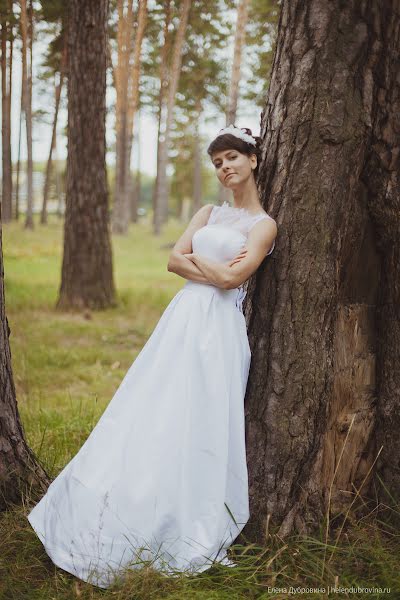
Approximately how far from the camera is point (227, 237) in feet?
9.84

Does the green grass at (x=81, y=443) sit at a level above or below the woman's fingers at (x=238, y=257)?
below

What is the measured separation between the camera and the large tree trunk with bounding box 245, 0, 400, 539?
261 centimetres

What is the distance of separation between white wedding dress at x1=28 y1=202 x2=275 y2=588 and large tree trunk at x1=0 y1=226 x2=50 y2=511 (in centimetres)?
26

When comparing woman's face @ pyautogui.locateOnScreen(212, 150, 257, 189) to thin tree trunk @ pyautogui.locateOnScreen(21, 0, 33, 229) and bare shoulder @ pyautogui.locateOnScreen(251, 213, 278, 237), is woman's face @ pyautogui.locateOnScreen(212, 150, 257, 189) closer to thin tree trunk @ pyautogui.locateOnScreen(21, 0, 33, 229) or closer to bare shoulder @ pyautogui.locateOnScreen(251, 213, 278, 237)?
bare shoulder @ pyautogui.locateOnScreen(251, 213, 278, 237)

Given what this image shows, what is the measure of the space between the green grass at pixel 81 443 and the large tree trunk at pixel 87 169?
51 cm

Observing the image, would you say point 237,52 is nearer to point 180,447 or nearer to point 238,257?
point 238,257

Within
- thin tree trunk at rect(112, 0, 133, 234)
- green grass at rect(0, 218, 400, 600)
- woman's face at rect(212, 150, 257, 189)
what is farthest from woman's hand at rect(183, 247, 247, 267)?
thin tree trunk at rect(112, 0, 133, 234)

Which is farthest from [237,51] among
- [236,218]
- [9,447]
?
[9,447]

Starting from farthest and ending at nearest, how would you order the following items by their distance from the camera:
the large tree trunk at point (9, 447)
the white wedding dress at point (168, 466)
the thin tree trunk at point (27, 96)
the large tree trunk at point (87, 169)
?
the large tree trunk at point (87, 169)
the thin tree trunk at point (27, 96)
the large tree trunk at point (9, 447)
the white wedding dress at point (168, 466)

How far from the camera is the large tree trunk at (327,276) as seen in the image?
2.61 m

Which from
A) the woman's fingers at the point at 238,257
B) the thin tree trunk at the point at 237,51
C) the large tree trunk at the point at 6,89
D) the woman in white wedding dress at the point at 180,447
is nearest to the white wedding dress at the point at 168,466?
the woman in white wedding dress at the point at 180,447

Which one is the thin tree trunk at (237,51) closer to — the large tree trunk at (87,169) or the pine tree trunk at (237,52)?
the pine tree trunk at (237,52)

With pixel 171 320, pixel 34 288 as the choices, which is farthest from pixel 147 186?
pixel 171 320

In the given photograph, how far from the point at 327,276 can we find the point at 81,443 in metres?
2.40
